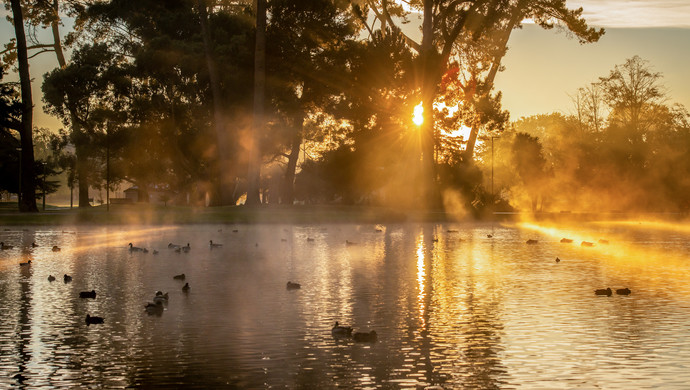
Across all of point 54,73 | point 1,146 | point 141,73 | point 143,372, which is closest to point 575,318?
point 143,372

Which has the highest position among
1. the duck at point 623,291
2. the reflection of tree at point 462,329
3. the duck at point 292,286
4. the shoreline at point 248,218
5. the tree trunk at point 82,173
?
the tree trunk at point 82,173

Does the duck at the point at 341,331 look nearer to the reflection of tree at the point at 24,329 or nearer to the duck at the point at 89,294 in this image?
the reflection of tree at the point at 24,329

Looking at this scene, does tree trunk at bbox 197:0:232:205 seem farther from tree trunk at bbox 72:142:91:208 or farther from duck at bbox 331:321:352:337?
duck at bbox 331:321:352:337

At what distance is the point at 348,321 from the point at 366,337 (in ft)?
4.87

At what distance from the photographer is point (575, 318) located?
11234 millimetres

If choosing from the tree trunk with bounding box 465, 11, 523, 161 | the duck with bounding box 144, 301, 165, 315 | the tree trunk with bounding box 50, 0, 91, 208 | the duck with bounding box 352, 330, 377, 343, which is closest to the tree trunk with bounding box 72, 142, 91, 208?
the tree trunk with bounding box 50, 0, 91, 208

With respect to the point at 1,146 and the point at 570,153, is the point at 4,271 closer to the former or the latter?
the point at 1,146

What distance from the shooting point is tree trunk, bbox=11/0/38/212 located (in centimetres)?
4716

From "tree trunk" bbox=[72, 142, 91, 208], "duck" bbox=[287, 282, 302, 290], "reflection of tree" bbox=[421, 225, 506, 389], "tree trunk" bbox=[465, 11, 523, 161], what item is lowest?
"reflection of tree" bbox=[421, 225, 506, 389]

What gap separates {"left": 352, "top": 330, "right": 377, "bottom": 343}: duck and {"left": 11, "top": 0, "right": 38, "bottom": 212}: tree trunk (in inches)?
1625

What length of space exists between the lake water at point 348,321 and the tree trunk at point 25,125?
27286 millimetres

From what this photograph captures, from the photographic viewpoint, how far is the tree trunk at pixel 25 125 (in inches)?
1857

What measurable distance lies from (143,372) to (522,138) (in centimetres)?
6729

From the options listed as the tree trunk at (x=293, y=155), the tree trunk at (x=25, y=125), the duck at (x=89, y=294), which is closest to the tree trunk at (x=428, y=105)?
the tree trunk at (x=293, y=155)
